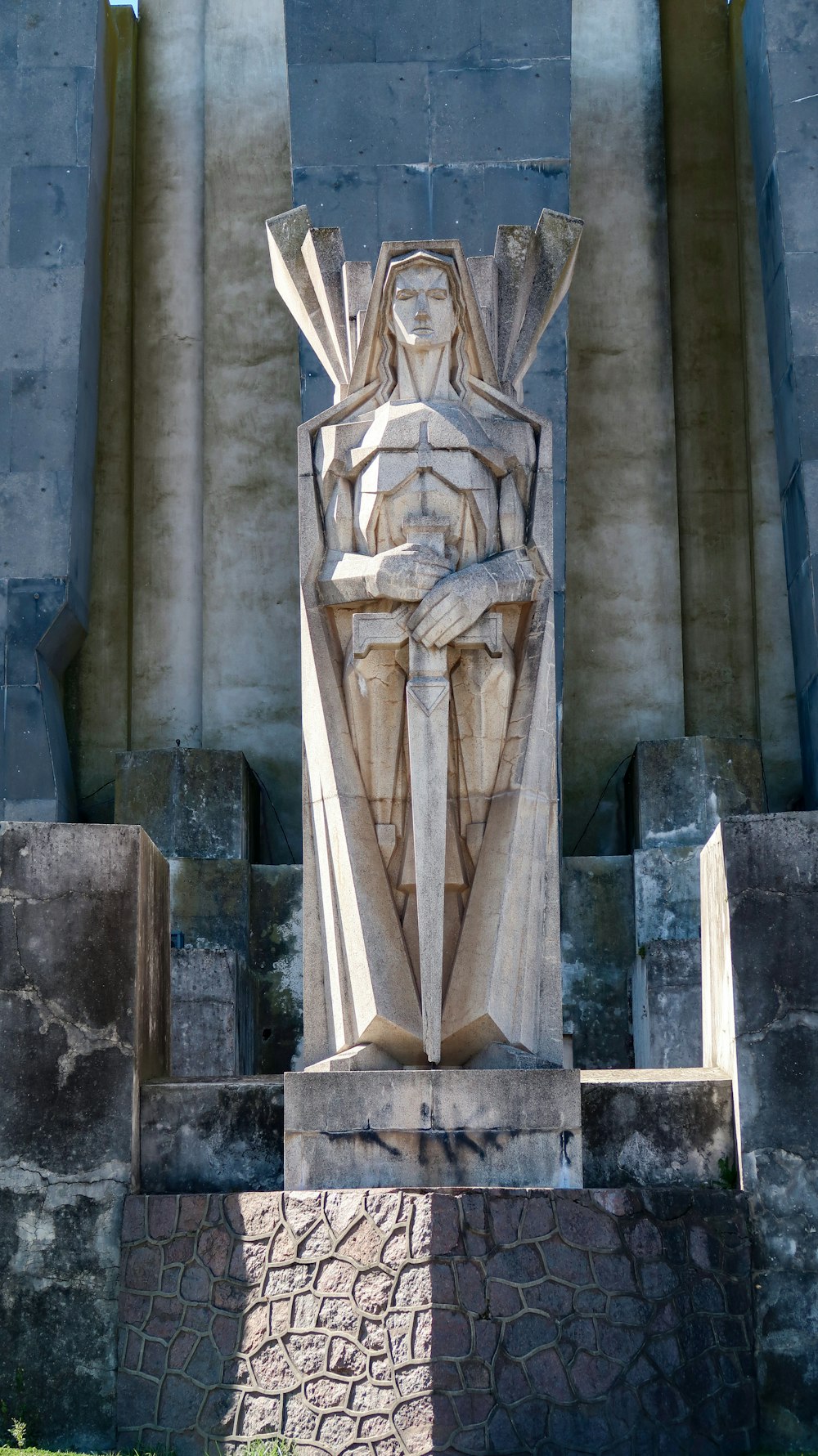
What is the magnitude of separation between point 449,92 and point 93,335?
317 cm

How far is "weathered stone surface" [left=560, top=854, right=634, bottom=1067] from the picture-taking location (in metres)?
14.1

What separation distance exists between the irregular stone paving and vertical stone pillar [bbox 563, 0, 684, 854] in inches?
272

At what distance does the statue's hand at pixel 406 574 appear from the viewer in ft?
31.4

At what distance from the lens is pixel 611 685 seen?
1611cm

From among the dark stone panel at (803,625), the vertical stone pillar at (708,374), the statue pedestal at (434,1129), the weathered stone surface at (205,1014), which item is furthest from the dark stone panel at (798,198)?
the statue pedestal at (434,1129)

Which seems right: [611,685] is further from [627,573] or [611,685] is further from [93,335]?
[93,335]

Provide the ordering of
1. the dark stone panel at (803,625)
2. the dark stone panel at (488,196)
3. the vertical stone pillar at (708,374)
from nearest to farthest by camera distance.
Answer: the dark stone panel at (803,625) → the dark stone panel at (488,196) → the vertical stone pillar at (708,374)

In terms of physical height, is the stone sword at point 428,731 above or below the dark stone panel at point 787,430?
below

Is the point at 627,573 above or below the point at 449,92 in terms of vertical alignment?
below

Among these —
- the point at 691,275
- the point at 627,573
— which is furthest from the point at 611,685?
the point at 691,275

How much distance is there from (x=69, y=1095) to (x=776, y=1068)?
312 cm

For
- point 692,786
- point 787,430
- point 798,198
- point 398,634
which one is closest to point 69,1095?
point 398,634

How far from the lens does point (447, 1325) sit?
8.59 meters

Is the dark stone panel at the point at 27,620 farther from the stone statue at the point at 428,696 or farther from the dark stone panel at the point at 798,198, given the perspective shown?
the dark stone panel at the point at 798,198
